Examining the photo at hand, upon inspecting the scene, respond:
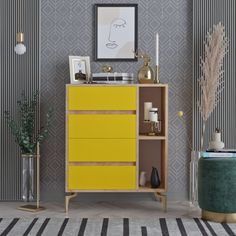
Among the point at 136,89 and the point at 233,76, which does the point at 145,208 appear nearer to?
the point at 136,89

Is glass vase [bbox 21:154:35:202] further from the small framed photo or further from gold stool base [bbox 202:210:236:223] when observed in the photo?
gold stool base [bbox 202:210:236:223]

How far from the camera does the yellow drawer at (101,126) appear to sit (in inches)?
164

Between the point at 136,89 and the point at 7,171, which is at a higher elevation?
the point at 136,89

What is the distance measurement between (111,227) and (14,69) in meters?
1.87

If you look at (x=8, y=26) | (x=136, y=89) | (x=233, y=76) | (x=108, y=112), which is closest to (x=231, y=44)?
(x=233, y=76)

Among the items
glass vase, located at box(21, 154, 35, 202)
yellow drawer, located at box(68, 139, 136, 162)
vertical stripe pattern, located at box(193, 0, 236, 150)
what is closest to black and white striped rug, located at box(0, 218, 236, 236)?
yellow drawer, located at box(68, 139, 136, 162)

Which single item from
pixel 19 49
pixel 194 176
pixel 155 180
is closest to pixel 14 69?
pixel 19 49

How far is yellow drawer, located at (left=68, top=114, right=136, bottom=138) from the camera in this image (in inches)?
164

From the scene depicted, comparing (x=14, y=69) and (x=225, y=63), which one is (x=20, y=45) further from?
(x=225, y=63)

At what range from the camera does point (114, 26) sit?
458cm

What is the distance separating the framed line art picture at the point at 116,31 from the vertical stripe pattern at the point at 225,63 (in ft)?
1.93

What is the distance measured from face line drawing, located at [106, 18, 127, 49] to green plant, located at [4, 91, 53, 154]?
831 mm

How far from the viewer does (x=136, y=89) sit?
4168mm

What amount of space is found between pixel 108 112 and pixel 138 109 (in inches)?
10.3
